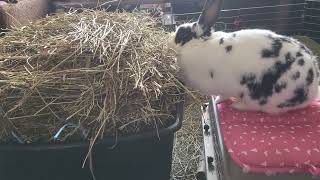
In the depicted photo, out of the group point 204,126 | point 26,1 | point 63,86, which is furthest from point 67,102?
point 26,1

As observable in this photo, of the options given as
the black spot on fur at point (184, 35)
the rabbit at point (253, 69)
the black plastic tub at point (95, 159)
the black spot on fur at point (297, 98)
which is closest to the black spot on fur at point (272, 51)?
the rabbit at point (253, 69)

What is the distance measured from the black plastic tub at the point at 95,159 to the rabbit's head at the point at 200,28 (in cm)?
38

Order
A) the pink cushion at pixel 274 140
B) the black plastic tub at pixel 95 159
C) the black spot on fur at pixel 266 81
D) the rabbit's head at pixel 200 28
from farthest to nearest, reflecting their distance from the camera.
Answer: the rabbit's head at pixel 200 28, the black spot on fur at pixel 266 81, the pink cushion at pixel 274 140, the black plastic tub at pixel 95 159

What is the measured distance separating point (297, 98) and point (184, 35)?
1.16 feet

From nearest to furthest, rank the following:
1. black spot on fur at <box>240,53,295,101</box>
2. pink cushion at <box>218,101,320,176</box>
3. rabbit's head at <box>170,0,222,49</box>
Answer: pink cushion at <box>218,101,320,176</box>, black spot on fur at <box>240,53,295,101</box>, rabbit's head at <box>170,0,222,49</box>

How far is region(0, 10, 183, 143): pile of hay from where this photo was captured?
0.73m

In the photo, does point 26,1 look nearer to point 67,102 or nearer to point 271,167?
point 67,102

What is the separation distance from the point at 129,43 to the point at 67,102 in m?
0.22

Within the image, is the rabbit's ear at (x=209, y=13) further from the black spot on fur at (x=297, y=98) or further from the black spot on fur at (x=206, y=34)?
the black spot on fur at (x=297, y=98)

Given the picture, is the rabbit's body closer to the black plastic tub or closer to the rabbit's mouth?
the rabbit's mouth

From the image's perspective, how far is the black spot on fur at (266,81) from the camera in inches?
38.9

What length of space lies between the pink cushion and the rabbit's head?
0.23 meters

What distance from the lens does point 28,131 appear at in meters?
0.74

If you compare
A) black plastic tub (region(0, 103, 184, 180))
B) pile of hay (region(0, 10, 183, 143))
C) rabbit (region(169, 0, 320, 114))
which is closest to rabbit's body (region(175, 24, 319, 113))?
rabbit (region(169, 0, 320, 114))
